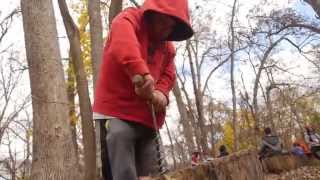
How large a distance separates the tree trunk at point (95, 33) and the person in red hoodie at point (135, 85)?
7062mm

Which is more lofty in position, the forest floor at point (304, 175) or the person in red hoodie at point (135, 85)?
the person in red hoodie at point (135, 85)

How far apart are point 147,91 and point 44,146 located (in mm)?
4006

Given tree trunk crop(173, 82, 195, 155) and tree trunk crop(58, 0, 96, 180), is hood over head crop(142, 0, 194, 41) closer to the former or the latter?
tree trunk crop(58, 0, 96, 180)

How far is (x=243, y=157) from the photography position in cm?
316

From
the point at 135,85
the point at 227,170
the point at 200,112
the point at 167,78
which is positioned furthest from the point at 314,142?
the point at 135,85

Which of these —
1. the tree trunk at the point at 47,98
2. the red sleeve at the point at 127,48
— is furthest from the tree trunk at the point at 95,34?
the red sleeve at the point at 127,48

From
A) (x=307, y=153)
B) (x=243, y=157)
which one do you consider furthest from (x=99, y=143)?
(x=307, y=153)

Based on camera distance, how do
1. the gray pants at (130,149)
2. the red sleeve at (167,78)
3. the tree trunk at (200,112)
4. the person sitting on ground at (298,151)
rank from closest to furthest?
the gray pants at (130,149)
the red sleeve at (167,78)
the person sitting on ground at (298,151)
the tree trunk at (200,112)

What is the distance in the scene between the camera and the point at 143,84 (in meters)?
2.20

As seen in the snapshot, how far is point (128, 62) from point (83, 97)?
8025mm

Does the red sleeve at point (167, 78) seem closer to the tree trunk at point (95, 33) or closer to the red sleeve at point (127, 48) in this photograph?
the red sleeve at point (127, 48)

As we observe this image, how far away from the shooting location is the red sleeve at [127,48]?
222 cm

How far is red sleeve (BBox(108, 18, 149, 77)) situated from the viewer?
2217 millimetres

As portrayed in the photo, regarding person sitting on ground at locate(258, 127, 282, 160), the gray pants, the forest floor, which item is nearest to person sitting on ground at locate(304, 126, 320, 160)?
the forest floor
